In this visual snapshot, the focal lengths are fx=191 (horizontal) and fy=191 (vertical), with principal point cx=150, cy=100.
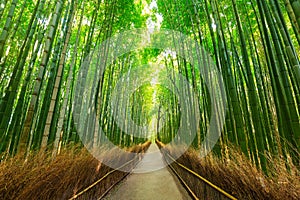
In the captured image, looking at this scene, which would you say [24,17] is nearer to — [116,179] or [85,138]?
[85,138]

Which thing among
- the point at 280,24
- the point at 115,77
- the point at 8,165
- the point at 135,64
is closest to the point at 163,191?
the point at 8,165

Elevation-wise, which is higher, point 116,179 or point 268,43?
point 268,43

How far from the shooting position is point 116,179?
4398 mm

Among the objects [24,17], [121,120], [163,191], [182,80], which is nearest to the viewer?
[163,191]

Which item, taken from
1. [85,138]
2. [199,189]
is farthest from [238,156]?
[85,138]

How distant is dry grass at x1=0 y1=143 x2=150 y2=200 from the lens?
4.45 feet

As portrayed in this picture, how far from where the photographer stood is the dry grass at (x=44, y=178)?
136cm

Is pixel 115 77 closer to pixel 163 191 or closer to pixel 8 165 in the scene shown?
pixel 163 191

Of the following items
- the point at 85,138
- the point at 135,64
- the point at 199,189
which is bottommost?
the point at 199,189

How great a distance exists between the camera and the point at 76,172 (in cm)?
235

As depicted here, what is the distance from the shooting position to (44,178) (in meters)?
1.65

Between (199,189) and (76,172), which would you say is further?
(199,189)

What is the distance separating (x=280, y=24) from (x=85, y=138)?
4302 millimetres

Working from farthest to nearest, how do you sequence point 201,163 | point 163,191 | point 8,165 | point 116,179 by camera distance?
1. point 116,179
2. point 163,191
3. point 201,163
4. point 8,165
